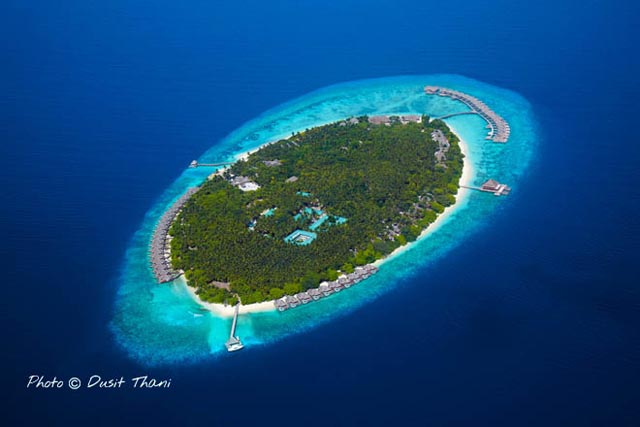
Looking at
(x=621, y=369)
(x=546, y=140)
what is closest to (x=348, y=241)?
(x=621, y=369)

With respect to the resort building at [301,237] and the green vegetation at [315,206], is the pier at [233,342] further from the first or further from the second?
the resort building at [301,237]

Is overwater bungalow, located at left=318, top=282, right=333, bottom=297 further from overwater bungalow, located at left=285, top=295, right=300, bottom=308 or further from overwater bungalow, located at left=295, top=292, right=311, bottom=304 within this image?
overwater bungalow, located at left=285, top=295, right=300, bottom=308

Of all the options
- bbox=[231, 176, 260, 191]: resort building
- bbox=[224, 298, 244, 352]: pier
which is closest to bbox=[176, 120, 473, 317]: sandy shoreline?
bbox=[224, 298, 244, 352]: pier

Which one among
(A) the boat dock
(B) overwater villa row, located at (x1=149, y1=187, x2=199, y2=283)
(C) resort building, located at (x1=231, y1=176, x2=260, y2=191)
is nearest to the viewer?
(B) overwater villa row, located at (x1=149, y1=187, x2=199, y2=283)

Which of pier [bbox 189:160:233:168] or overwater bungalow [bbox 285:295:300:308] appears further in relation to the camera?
pier [bbox 189:160:233:168]

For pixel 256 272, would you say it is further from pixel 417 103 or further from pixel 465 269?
pixel 417 103

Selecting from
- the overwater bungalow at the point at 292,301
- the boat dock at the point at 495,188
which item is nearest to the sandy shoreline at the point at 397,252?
the overwater bungalow at the point at 292,301
